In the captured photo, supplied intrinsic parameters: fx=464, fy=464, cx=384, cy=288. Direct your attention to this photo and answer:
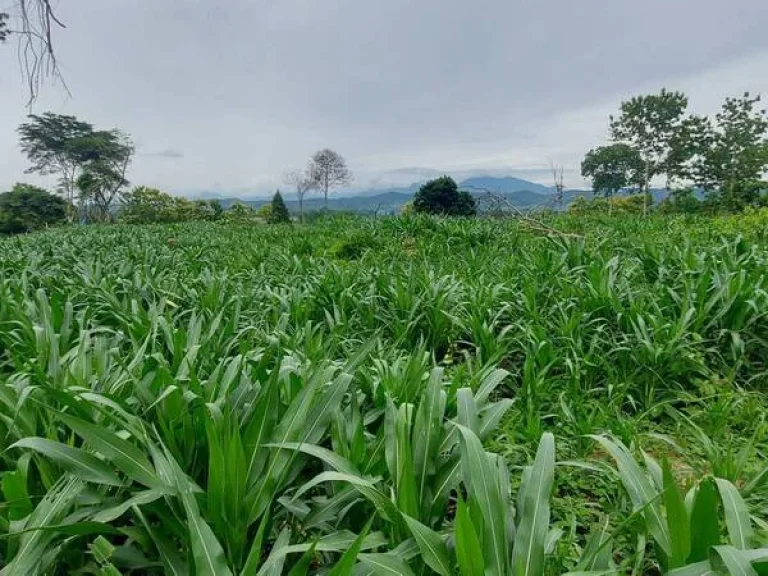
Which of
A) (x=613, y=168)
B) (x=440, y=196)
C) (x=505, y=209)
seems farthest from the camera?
(x=613, y=168)

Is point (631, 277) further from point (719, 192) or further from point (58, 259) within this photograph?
point (719, 192)

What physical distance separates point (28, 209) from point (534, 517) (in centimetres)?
3981

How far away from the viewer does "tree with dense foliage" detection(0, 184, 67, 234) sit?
30.6m

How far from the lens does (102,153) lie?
33.9 metres

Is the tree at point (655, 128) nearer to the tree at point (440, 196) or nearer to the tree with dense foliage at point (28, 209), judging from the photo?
the tree at point (440, 196)

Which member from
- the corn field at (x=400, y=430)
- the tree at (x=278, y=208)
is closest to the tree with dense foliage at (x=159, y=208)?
the tree at (x=278, y=208)

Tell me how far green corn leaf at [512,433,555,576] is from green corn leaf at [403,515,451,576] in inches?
5.1

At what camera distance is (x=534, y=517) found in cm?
96

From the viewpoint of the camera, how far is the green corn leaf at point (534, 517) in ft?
2.87

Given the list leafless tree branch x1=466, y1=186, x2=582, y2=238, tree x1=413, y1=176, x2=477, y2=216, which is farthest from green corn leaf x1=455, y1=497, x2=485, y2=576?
tree x1=413, y1=176, x2=477, y2=216

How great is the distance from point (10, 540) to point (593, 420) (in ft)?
6.21

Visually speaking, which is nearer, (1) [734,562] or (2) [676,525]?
(1) [734,562]

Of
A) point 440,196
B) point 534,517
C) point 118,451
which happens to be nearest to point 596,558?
point 534,517

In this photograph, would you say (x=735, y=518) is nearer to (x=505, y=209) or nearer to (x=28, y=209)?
(x=505, y=209)
